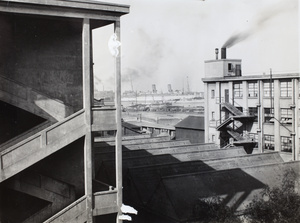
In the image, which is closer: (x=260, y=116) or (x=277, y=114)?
(x=277, y=114)

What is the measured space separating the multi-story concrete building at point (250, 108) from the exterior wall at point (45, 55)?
2787 cm

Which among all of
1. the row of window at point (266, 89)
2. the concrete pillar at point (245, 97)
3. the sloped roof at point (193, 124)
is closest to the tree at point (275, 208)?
the row of window at point (266, 89)

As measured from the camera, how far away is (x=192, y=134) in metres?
48.5

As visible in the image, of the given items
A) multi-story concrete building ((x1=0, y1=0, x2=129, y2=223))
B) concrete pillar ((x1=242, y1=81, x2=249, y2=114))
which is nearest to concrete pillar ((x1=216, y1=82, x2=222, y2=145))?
concrete pillar ((x1=242, y1=81, x2=249, y2=114))

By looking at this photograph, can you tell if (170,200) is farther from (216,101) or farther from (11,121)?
(216,101)

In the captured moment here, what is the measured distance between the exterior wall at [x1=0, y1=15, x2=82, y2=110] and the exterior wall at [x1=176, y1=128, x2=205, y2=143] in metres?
36.5

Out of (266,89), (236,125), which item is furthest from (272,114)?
(236,125)

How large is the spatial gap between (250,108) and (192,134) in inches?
397

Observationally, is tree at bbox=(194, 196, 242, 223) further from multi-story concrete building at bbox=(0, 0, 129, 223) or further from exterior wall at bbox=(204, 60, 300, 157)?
exterior wall at bbox=(204, 60, 300, 157)

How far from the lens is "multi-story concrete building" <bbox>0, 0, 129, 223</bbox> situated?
9.99 metres

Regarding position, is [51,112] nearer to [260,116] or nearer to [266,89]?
[266,89]

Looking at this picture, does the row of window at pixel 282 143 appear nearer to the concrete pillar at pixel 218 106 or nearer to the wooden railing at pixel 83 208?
the concrete pillar at pixel 218 106

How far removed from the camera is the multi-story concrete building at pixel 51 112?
9.99m

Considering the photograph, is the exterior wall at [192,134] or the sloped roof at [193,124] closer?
the exterior wall at [192,134]
